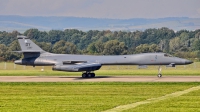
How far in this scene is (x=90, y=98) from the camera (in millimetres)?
26750

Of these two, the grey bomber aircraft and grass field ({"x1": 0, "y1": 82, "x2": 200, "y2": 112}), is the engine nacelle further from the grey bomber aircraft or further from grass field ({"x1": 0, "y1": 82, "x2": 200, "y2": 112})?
grass field ({"x1": 0, "y1": 82, "x2": 200, "y2": 112})

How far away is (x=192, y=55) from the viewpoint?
9069 centimetres

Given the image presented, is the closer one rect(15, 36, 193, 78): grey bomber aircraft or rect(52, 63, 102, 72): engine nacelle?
rect(52, 63, 102, 72): engine nacelle

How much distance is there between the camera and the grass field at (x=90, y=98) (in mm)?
22828

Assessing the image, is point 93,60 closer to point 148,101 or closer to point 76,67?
point 76,67

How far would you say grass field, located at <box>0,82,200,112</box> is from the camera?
2283 centimetres

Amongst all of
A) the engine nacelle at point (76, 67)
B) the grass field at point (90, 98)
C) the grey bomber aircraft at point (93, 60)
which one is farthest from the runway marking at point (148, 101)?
the grey bomber aircraft at point (93, 60)

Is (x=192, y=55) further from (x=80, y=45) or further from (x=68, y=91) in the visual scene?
(x=80, y=45)

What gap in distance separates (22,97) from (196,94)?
342 inches

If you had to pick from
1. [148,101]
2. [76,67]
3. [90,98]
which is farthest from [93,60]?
[148,101]

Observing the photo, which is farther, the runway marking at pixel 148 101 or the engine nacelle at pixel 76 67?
the engine nacelle at pixel 76 67

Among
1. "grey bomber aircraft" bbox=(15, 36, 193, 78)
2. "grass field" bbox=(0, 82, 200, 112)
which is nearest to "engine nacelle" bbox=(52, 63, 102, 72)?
"grey bomber aircraft" bbox=(15, 36, 193, 78)

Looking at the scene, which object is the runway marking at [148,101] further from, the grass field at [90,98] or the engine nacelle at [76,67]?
the engine nacelle at [76,67]

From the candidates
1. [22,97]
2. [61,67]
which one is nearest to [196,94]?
[22,97]
